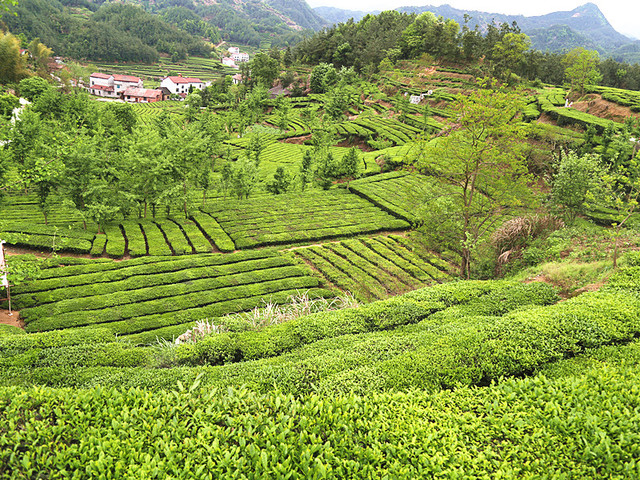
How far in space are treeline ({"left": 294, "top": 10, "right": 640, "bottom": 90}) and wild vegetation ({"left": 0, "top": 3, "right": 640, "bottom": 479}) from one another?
2541cm

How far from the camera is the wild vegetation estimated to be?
5.38 meters

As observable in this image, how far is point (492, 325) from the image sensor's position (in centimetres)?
909

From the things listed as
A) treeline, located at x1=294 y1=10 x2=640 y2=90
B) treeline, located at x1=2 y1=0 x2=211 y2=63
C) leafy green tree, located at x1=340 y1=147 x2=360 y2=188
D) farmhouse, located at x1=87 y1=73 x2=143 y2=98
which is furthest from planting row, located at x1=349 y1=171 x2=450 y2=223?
treeline, located at x1=2 y1=0 x2=211 y2=63

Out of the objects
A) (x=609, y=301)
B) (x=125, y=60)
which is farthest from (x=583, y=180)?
(x=125, y=60)

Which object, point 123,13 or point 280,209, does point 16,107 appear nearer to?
point 280,209

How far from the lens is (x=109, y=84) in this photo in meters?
103

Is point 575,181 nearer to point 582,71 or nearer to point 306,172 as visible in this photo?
point 306,172

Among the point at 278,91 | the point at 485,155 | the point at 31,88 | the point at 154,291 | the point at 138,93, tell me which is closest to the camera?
the point at 485,155

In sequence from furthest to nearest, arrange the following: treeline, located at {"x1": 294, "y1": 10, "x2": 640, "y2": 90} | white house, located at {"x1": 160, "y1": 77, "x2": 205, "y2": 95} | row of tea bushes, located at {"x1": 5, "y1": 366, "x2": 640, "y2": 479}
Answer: white house, located at {"x1": 160, "y1": 77, "x2": 205, "y2": 95} < treeline, located at {"x1": 294, "y1": 10, "x2": 640, "y2": 90} < row of tea bushes, located at {"x1": 5, "y1": 366, "x2": 640, "y2": 479}

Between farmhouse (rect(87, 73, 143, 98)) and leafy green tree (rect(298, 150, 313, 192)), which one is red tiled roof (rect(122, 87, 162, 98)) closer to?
farmhouse (rect(87, 73, 143, 98))

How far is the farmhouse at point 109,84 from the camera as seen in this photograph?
100000mm

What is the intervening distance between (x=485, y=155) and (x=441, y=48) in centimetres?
7182

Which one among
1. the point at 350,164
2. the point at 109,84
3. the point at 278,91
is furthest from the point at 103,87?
the point at 350,164

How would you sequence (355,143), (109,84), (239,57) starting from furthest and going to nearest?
(239,57) < (109,84) < (355,143)
